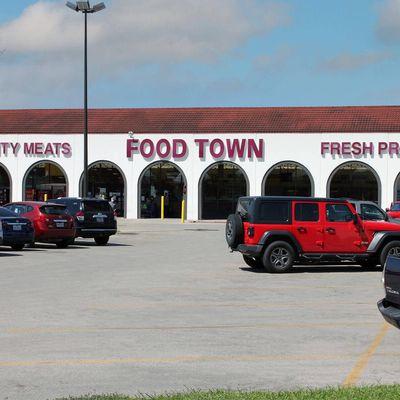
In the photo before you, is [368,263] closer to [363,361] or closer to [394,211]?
[363,361]

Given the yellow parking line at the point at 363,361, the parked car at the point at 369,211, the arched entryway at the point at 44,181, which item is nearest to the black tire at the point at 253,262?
the parked car at the point at 369,211

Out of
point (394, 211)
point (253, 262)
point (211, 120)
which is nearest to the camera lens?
point (253, 262)

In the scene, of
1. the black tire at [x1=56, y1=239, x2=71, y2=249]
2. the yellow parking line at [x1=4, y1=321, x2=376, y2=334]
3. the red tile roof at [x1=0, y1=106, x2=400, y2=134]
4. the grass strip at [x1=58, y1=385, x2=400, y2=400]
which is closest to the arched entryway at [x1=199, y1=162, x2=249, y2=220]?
the red tile roof at [x1=0, y1=106, x2=400, y2=134]

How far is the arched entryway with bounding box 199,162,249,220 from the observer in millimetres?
51312

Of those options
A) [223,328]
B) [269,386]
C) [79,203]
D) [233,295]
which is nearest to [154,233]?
[79,203]

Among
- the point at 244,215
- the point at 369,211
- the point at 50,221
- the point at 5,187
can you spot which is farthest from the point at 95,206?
the point at 5,187

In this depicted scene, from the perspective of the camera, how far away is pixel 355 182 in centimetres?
4988

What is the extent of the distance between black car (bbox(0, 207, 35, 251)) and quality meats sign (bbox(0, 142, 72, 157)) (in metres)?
27.3

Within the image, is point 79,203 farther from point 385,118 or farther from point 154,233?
point 385,118

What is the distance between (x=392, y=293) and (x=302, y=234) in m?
10.8

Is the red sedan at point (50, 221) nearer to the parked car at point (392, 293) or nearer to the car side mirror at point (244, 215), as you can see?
the car side mirror at point (244, 215)

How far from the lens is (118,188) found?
53062 mm

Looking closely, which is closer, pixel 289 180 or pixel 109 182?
pixel 289 180

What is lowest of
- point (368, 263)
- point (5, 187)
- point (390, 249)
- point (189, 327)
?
point (368, 263)
